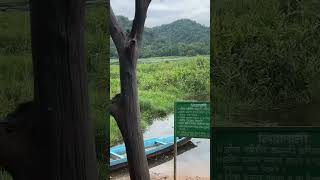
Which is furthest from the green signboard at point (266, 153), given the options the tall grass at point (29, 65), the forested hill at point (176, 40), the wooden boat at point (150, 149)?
the forested hill at point (176, 40)

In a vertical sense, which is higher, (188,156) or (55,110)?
(55,110)

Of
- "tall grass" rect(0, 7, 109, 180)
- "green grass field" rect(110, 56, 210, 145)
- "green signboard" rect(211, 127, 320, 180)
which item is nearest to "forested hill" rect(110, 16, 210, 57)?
"green grass field" rect(110, 56, 210, 145)

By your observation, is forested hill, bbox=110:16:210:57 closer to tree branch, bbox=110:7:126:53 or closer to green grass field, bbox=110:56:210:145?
green grass field, bbox=110:56:210:145

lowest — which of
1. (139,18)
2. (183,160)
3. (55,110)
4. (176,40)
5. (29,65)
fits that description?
(183,160)

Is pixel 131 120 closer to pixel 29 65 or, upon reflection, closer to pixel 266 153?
pixel 29 65

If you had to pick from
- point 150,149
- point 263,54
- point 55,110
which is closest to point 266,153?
point 263,54

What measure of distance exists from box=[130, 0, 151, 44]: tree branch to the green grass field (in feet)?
3.50

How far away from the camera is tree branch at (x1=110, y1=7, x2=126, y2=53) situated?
6059 millimetres

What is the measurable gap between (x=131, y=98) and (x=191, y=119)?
973mm

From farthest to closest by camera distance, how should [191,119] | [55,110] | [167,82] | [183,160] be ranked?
[183,160] < [167,82] < [191,119] < [55,110]

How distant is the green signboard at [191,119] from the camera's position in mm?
6625

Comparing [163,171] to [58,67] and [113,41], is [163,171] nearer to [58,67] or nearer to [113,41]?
[113,41]

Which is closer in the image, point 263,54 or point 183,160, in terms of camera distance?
point 263,54

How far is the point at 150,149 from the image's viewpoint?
7.33 metres
